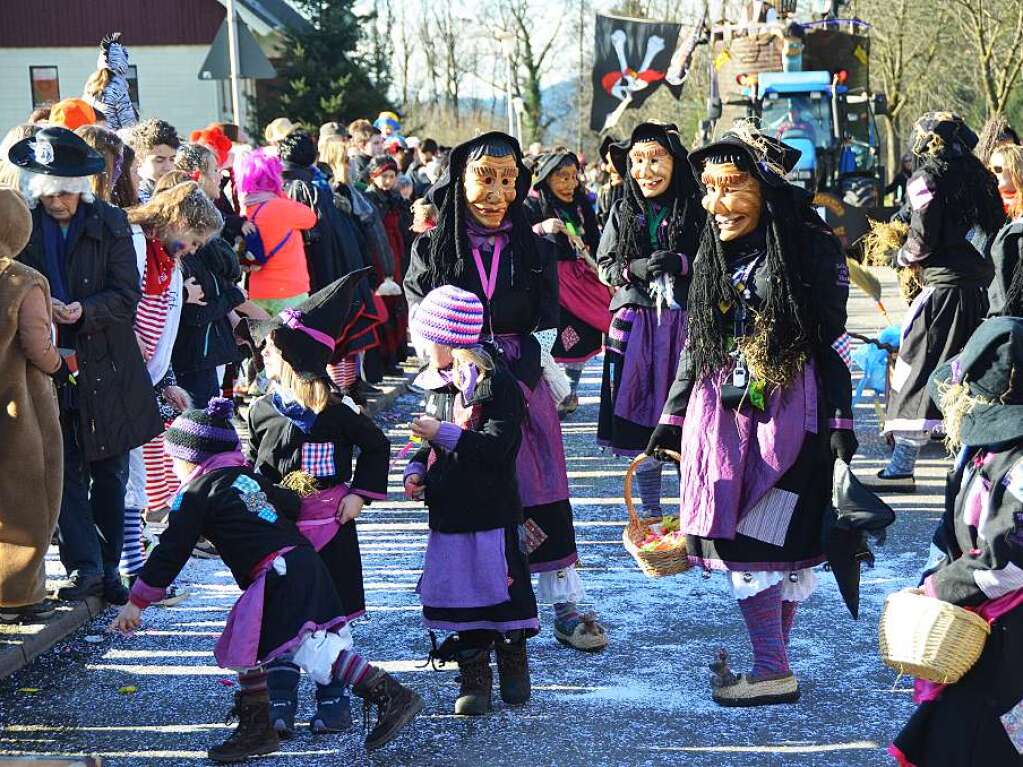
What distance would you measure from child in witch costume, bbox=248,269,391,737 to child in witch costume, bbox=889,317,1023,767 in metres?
1.91

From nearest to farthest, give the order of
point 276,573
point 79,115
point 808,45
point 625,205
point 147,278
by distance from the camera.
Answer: point 276,573, point 147,278, point 625,205, point 79,115, point 808,45

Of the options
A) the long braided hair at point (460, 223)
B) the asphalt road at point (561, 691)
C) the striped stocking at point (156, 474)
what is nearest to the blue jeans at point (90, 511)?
the asphalt road at point (561, 691)

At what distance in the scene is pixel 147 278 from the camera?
6348 mm

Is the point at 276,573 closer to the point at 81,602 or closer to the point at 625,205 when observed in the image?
the point at 81,602

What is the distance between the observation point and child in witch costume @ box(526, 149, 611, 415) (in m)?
8.83

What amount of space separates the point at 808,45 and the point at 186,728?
25.6 m

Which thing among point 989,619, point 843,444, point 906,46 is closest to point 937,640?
point 989,619

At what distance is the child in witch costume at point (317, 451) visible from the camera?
4.53m

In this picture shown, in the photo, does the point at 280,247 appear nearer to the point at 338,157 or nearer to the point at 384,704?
the point at 338,157

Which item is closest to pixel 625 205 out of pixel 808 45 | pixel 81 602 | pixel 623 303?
pixel 623 303

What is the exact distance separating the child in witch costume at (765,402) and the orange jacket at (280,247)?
15.0 feet

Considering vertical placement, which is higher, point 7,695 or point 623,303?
point 623,303

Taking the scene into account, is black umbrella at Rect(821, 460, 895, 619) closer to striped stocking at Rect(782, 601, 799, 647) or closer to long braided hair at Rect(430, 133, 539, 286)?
striped stocking at Rect(782, 601, 799, 647)

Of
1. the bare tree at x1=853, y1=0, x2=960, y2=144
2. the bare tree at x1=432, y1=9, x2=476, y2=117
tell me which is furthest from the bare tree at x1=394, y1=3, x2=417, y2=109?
the bare tree at x1=853, y1=0, x2=960, y2=144
